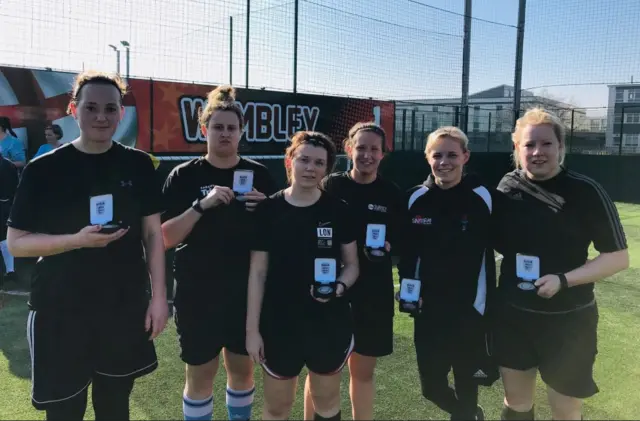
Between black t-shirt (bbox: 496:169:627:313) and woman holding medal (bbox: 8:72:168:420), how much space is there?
6.32 ft

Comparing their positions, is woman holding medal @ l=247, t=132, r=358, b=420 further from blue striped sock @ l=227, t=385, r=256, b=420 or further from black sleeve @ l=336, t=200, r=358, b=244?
blue striped sock @ l=227, t=385, r=256, b=420

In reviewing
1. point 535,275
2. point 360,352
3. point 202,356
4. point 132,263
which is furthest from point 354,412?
point 132,263

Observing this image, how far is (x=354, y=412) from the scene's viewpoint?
3037mm

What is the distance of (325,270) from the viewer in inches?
95.7

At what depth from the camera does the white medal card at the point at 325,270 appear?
7.98ft

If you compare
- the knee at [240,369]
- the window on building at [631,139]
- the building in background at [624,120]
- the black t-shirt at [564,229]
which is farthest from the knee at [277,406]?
the window on building at [631,139]

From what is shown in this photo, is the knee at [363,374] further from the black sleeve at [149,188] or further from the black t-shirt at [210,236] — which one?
the black sleeve at [149,188]

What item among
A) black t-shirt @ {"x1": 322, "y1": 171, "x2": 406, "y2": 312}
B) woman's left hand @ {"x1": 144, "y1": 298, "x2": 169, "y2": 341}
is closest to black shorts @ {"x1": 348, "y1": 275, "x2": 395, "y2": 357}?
black t-shirt @ {"x1": 322, "y1": 171, "x2": 406, "y2": 312}

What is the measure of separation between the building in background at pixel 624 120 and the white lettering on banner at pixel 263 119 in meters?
11.9

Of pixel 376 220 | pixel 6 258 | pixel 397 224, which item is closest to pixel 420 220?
pixel 397 224

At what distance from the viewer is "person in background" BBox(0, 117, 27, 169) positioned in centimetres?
695

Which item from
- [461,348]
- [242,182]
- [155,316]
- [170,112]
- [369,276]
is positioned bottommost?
[461,348]

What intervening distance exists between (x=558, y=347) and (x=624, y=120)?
17665mm

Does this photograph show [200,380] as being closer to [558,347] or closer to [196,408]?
[196,408]
